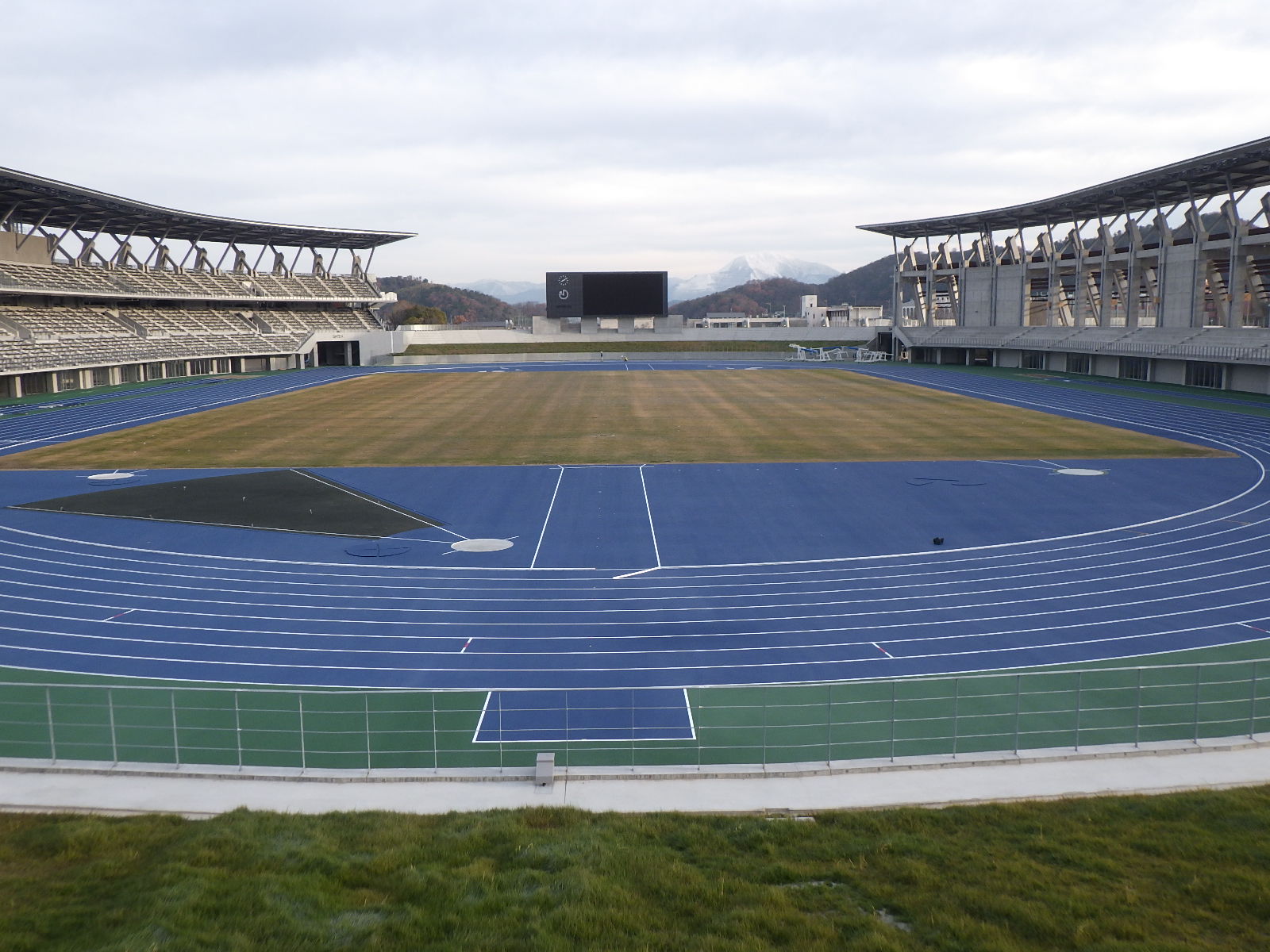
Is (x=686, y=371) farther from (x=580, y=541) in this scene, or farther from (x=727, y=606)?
(x=727, y=606)

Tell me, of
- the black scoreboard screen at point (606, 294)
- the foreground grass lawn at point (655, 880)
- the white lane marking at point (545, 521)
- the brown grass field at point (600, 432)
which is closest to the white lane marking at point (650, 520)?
the white lane marking at point (545, 521)

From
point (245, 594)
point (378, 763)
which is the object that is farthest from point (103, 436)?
point (378, 763)

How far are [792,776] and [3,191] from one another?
2814 inches

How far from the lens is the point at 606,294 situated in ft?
357

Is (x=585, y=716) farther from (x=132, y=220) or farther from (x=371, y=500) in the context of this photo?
(x=132, y=220)

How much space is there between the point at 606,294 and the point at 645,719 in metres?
98.3

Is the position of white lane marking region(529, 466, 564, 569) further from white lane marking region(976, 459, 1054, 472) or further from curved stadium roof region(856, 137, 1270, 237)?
curved stadium roof region(856, 137, 1270, 237)

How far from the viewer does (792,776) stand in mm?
11000

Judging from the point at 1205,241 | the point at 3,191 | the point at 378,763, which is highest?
the point at 3,191

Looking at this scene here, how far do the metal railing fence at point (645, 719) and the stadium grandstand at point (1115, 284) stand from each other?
160ft

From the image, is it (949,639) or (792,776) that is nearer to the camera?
(792,776)

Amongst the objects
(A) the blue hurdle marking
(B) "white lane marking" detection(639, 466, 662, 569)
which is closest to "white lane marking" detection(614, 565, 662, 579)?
(B) "white lane marking" detection(639, 466, 662, 569)

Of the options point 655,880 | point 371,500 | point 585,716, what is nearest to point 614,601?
point 585,716

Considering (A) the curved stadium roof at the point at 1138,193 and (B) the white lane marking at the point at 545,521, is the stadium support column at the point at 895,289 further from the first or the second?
(B) the white lane marking at the point at 545,521
